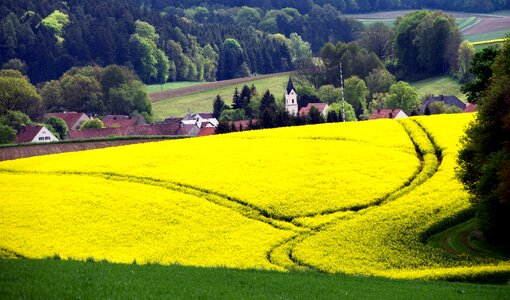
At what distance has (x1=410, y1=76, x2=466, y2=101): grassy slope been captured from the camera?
440ft

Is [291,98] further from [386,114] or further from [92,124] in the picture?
[92,124]

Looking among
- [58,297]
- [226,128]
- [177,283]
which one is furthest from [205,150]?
[226,128]

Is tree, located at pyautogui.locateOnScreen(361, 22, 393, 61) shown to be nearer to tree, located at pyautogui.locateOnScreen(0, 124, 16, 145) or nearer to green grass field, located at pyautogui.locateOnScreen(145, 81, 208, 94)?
green grass field, located at pyautogui.locateOnScreen(145, 81, 208, 94)

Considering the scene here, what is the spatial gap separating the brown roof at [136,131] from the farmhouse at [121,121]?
14.0m

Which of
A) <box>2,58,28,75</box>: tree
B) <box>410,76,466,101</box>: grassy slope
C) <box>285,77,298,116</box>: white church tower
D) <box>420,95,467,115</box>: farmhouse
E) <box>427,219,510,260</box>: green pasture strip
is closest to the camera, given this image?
<box>427,219,510,260</box>: green pasture strip

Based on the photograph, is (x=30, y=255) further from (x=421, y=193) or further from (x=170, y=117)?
(x=170, y=117)

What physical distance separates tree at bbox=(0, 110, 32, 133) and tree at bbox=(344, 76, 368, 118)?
1686 inches

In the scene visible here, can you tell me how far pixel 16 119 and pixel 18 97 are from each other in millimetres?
10729

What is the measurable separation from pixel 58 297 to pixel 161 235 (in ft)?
54.0

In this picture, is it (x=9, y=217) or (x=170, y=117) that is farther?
(x=170, y=117)

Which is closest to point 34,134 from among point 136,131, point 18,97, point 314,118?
point 136,131

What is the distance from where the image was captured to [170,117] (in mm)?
148125

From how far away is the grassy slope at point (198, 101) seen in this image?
496ft

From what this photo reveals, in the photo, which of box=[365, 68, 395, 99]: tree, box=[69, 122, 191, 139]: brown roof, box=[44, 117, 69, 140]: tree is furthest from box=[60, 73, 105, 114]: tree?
box=[365, 68, 395, 99]: tree
